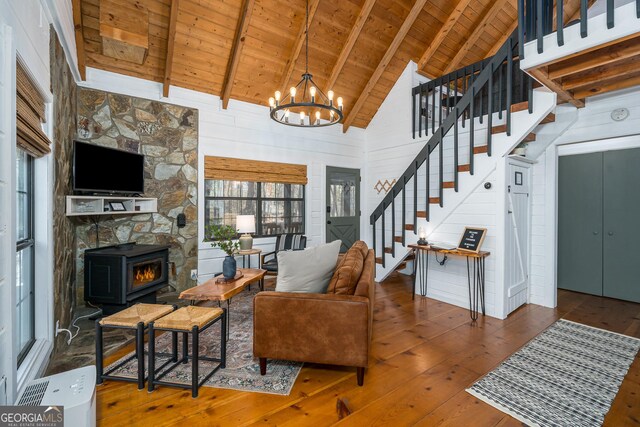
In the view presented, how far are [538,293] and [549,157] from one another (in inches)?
72.2

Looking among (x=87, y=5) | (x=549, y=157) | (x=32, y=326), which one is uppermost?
(x=87, y=5)

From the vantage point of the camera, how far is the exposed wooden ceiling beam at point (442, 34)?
4994 mm

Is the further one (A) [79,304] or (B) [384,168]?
(B) [384,168]

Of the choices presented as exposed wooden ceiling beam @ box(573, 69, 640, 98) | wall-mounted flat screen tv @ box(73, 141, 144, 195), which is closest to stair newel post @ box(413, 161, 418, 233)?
exposed wooden ceiling beam @ box(573, 69, 640, 98)

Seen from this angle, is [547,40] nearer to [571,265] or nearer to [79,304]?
[571,265]

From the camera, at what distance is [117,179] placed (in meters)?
3.83

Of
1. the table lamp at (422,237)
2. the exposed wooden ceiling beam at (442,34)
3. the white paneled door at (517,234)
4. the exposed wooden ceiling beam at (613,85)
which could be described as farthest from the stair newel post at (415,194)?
the exposed wooden ceiling beam at (442,34)

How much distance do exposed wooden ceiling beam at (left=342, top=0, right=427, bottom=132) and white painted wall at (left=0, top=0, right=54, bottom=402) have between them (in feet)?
15.0

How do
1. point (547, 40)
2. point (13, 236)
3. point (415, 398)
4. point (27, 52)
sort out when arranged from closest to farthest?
point (13, 236)
point (27, 52)
point (415, 398)
point (547, 40)

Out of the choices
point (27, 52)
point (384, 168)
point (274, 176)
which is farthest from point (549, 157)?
point (27, 52)

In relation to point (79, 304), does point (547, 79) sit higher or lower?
higher

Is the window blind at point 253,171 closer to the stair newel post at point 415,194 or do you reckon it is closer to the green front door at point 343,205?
the green front door at point 343,205

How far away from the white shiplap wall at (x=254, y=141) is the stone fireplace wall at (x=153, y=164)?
0.13 metres

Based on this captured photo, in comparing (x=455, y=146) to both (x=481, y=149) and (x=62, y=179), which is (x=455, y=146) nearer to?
(x=481, y=149)
